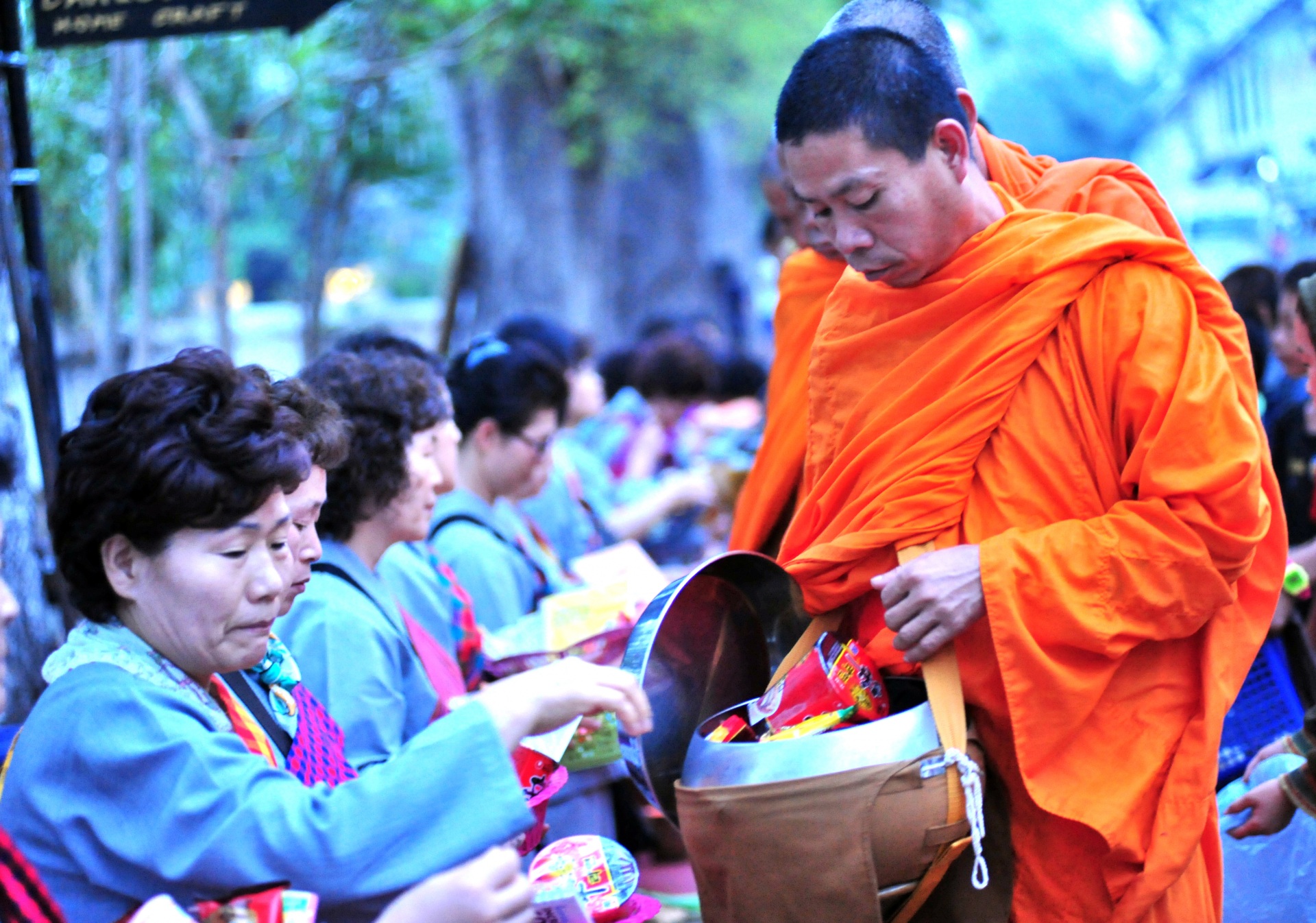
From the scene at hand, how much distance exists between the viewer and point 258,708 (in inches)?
74.4

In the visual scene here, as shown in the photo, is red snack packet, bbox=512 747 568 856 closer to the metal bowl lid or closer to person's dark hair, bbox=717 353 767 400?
the metal bowl lid

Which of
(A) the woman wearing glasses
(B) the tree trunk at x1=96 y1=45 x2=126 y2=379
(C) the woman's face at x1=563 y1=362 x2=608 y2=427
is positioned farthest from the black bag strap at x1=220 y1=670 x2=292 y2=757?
(C) the woman's face at x1=563 y1=362 x2=608 y2=427

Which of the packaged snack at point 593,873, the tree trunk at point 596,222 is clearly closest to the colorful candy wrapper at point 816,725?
the packaged snack at point 593,873

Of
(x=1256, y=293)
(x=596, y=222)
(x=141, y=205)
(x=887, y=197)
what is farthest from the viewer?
(x=596, y=222)

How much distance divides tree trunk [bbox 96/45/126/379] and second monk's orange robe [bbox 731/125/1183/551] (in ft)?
11.1

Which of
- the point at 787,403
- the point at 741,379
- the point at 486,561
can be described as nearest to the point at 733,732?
the point at 787,403

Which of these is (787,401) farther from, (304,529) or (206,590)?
(206,590)

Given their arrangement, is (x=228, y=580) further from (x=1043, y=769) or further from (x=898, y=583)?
(x=1043, y=769)

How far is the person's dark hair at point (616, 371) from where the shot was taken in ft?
25.5

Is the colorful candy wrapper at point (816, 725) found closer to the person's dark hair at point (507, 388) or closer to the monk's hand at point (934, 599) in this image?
the monk's hand at point (934, 599)

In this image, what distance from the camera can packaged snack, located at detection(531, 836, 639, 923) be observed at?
188 centimetres

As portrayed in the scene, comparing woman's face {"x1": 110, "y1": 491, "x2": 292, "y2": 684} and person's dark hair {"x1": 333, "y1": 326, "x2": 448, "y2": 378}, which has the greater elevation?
person's dark hair {"x1": 333, "y1": 326, "x2": 448, "y2": 378}

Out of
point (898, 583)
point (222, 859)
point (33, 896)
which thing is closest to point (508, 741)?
point (222, 859)

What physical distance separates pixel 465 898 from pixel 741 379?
712 cm
